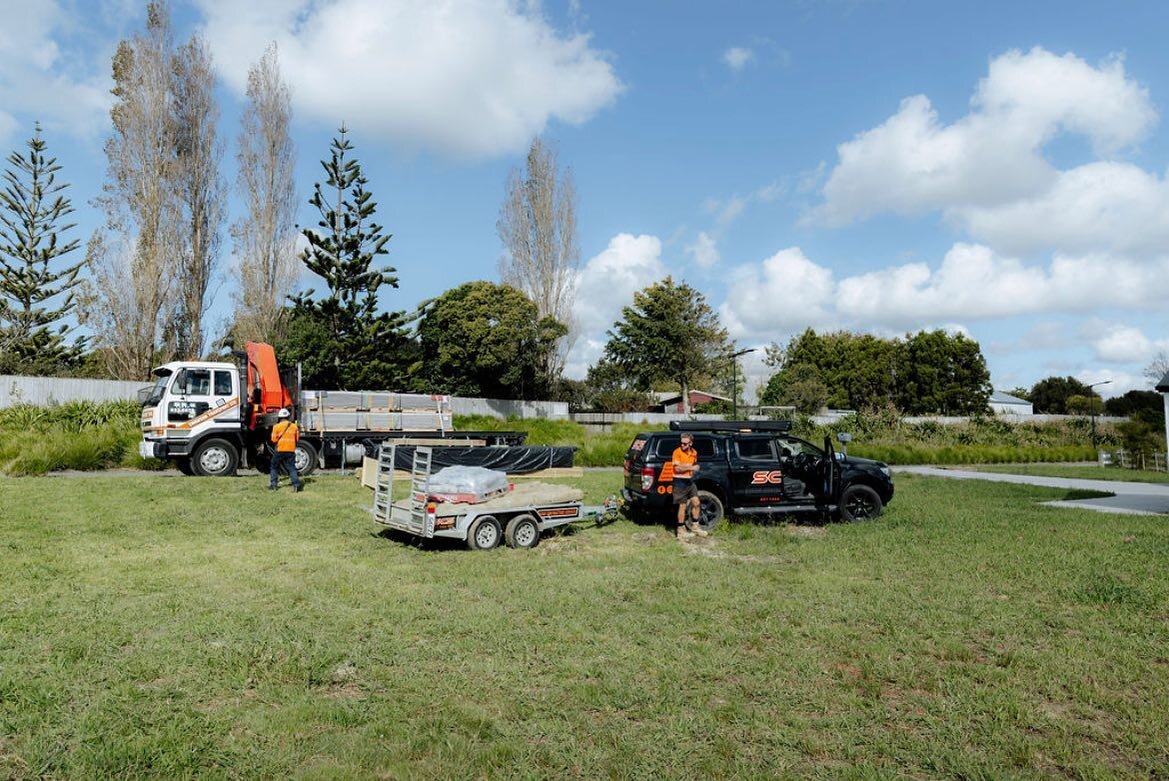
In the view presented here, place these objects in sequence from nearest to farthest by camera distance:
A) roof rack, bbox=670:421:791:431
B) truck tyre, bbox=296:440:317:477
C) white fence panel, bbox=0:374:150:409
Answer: roof rack, bbox=670:421:791:431, truck tyre, bbox=296:440:317:477, white fence panel, bbox=0:374:150:409

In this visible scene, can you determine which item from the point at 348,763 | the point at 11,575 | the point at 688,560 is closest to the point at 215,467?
the point at 11,575

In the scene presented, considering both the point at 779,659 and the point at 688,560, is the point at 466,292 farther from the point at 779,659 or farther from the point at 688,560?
the point at 779,659

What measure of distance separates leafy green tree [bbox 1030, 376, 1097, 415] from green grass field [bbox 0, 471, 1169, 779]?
87.5 meters

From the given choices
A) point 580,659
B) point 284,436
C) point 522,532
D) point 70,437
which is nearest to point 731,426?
point 522,532

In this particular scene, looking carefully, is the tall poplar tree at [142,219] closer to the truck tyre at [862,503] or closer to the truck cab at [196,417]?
the truck cab at [196,417]

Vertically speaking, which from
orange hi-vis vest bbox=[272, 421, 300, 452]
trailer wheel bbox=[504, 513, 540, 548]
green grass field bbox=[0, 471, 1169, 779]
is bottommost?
green grass field bbox=[0, 471, 1169, 779]

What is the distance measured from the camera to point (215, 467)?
17.6 metres

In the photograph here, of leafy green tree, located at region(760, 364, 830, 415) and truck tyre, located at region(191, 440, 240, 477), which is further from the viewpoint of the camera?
leafy green tree, located at region(760, 364, 830, 415)

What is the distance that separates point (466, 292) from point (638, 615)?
120 ft

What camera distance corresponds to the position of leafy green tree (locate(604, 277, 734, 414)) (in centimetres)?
4850

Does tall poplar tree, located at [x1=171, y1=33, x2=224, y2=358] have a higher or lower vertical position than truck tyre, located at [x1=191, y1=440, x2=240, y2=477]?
higher

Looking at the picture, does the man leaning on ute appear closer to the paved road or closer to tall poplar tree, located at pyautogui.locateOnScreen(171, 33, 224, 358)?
the paved road

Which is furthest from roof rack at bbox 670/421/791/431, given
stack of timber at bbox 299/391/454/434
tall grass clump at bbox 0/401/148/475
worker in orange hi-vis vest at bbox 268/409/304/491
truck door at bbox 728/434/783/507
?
tall grass clump at bbox 0/401/148/475

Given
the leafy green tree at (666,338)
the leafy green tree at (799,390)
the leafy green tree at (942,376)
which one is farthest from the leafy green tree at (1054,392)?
the leafy green tree at (666,338)
